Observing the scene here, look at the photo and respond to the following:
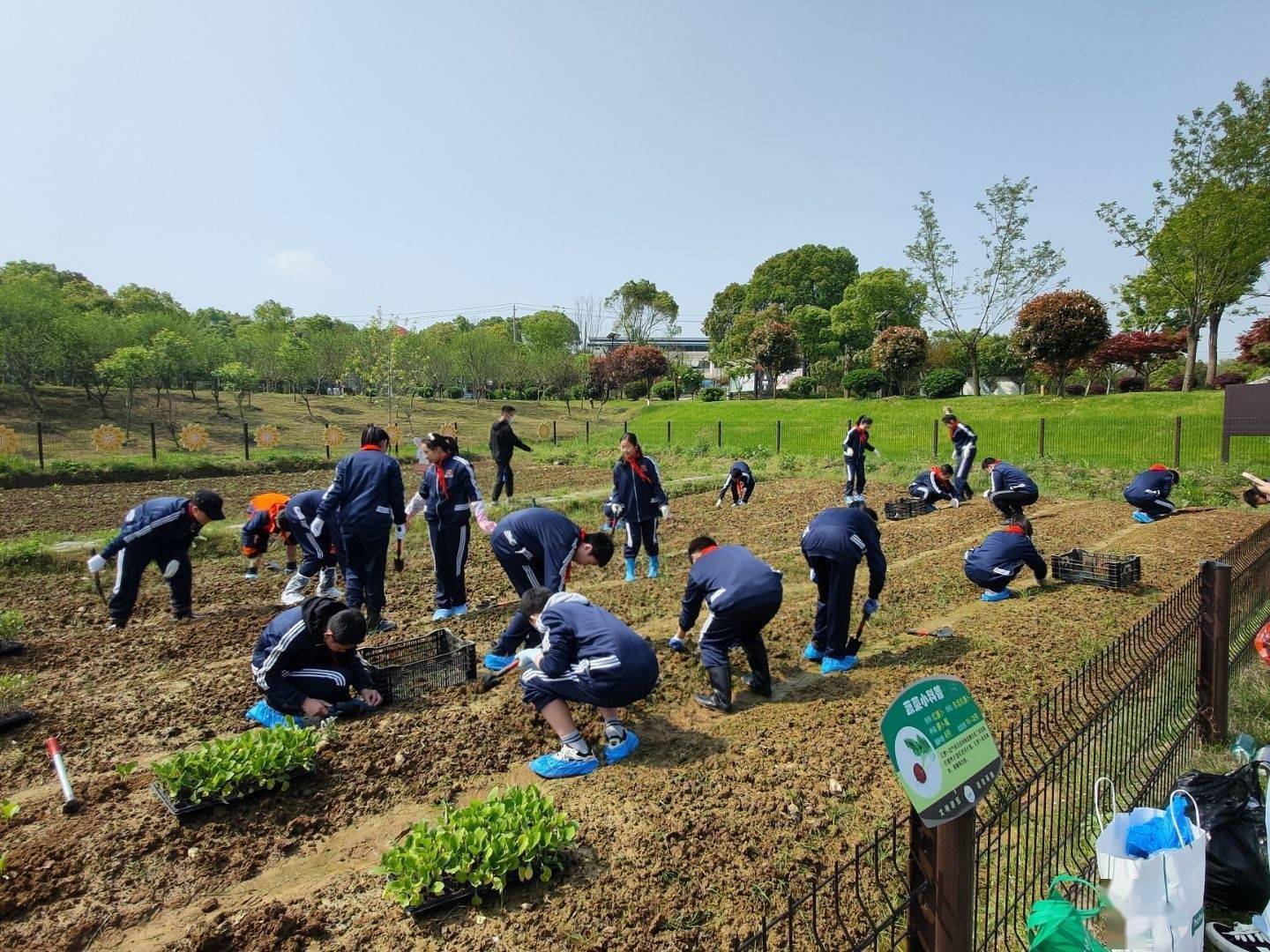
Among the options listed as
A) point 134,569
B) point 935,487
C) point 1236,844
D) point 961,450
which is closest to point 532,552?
point 134,569

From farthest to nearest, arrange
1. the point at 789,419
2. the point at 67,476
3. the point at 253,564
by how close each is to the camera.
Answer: the point at 789,419, the point at 67,476, the point at 253,564

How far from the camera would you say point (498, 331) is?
2472 inches

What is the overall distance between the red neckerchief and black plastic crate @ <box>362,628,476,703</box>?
9.99 feet

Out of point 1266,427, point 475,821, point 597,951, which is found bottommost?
point 597,951

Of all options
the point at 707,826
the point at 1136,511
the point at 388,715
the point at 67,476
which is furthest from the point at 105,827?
the point at 67,476

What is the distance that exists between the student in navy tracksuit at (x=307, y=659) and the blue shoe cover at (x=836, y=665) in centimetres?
348

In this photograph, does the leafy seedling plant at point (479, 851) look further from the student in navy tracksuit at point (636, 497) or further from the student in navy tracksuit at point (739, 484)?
the student in navy tracksuit at point (739, 484)

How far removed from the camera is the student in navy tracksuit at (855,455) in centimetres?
1239

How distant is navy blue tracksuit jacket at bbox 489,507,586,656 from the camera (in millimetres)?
5492

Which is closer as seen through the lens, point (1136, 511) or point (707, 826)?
point (707, 826)

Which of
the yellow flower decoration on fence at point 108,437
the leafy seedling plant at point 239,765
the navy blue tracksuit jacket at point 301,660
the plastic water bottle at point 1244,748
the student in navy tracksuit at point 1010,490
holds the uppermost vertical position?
the yellow flower decoration on fence at point 108,437

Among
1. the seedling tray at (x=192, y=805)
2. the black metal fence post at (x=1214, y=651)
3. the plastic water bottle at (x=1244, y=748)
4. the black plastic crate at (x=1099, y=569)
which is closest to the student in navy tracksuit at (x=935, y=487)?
the black plastic crate at (x=1099, y=569)

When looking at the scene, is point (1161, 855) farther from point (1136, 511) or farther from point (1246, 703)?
point (1136, 511)

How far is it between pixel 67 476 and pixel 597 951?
1850 cm
